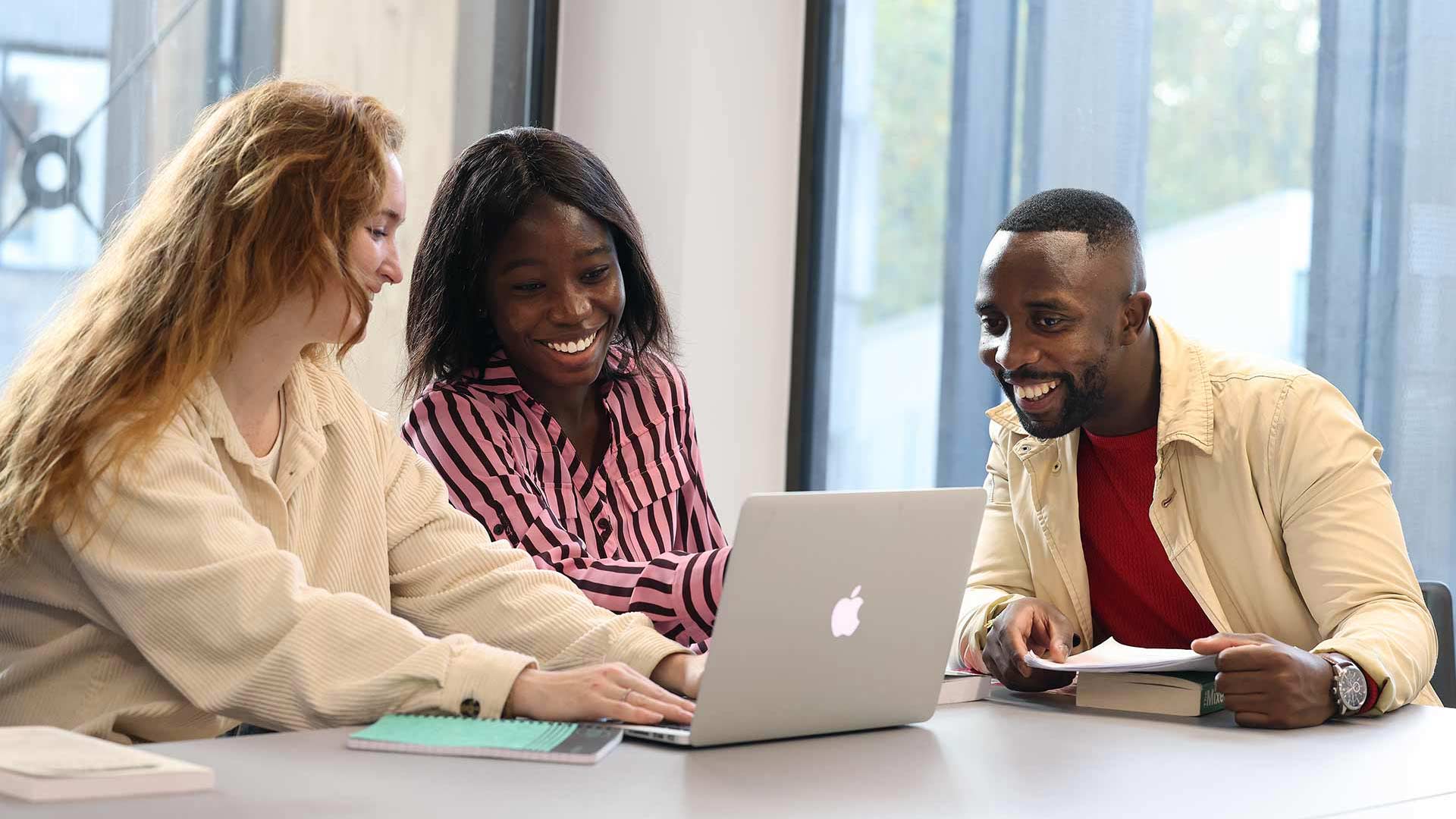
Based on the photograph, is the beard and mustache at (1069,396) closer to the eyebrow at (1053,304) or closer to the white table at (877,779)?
the eyebrow at (1053,304)

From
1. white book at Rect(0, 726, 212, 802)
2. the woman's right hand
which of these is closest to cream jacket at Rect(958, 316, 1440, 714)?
the woman's right hand

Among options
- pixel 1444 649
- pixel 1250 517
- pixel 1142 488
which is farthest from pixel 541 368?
pixel 1444 649

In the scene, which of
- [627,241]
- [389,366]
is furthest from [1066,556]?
[389,366]

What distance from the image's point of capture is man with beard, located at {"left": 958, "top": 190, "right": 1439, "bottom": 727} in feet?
6.21

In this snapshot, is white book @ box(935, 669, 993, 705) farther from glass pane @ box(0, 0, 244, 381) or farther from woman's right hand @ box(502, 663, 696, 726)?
glass pane @ box(0, 0, 244, 381)

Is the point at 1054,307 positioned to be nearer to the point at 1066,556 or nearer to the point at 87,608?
the point at 1066,556

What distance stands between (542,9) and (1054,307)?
2.24 meters

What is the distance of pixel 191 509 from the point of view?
142 centimetres

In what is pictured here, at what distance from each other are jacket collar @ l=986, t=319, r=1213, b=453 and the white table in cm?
53

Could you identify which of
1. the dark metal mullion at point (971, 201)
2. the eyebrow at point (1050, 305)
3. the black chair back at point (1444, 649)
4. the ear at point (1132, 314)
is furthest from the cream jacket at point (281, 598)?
the dark metal mullion at point (971, 201)

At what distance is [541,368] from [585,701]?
82 centimetres

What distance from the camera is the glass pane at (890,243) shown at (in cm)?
357

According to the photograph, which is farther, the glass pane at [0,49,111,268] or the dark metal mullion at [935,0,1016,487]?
the dark metal mullion at [935,0,1016,487]

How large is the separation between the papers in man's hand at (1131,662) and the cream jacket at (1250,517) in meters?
0.17
